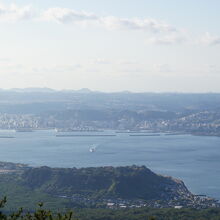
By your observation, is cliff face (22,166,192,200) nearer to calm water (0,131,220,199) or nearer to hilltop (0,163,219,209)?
hilltop (0,163,219,209)

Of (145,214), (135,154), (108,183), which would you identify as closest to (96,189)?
(108,183)

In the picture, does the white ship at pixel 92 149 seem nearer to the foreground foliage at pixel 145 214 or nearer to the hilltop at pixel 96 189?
the hilltop at pixel 96 189

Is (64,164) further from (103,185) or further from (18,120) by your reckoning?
(18,120)

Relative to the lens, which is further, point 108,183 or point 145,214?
point 108,183

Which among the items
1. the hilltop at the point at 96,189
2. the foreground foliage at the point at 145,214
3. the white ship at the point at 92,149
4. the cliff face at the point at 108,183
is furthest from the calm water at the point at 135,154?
the foreground foliage at the point at 145,214

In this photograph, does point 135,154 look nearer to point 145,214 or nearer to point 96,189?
point 96,189

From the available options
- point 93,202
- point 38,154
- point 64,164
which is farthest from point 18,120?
point 93,202

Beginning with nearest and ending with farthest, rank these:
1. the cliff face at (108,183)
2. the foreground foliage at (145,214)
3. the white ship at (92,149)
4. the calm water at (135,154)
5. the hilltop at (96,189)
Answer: the foreground foliage at (145,214)
the hilltop at (96,189)
the cliff face at (108,183)
the calm water at (135,154)
the white ship at (92,149)
